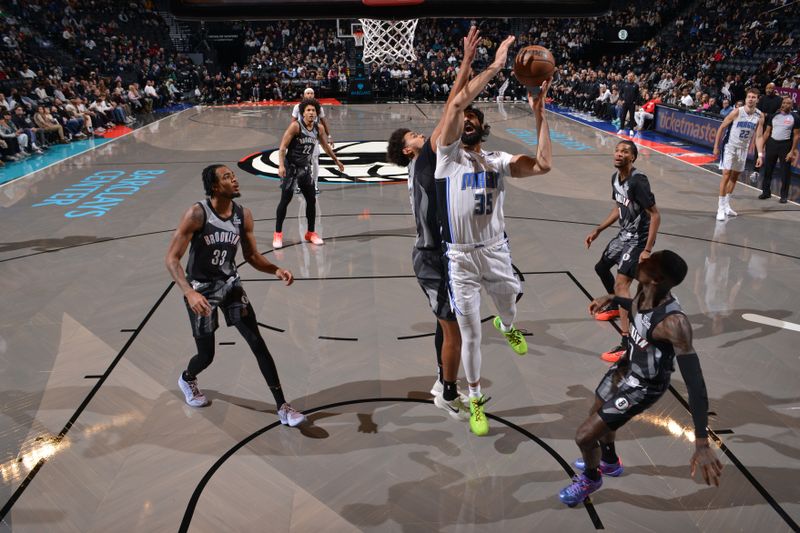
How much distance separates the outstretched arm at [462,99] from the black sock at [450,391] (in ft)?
5.22

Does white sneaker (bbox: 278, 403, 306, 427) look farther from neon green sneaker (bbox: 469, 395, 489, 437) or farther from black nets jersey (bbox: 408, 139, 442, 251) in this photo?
black nets jersey (bbox: 408, 139, 442, 251)

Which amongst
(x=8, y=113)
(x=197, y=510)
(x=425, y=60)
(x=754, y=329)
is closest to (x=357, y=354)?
(x=197, y=510)

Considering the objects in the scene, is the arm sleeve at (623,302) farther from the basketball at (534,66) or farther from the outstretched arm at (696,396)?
the basketball at (534,66)

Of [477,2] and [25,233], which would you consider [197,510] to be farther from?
[25,233]

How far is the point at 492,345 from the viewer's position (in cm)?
512

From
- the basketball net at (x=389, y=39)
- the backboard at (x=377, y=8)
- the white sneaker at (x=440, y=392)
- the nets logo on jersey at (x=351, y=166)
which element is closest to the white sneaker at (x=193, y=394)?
the white sneaker at (x=440, y=392)

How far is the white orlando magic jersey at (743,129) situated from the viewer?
8328 mm

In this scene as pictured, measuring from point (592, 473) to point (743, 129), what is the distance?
22.7ft

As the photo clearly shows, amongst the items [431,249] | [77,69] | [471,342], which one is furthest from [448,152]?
[77,69]

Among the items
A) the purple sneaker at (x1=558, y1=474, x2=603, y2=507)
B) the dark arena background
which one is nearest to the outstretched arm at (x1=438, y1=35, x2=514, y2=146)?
the dark arena background

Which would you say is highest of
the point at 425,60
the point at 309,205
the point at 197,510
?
the point at 425,60

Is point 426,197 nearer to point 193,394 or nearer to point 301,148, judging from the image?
point 193,394

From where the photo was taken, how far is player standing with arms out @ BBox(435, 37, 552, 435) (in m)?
3.57

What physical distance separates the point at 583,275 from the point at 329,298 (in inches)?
108
